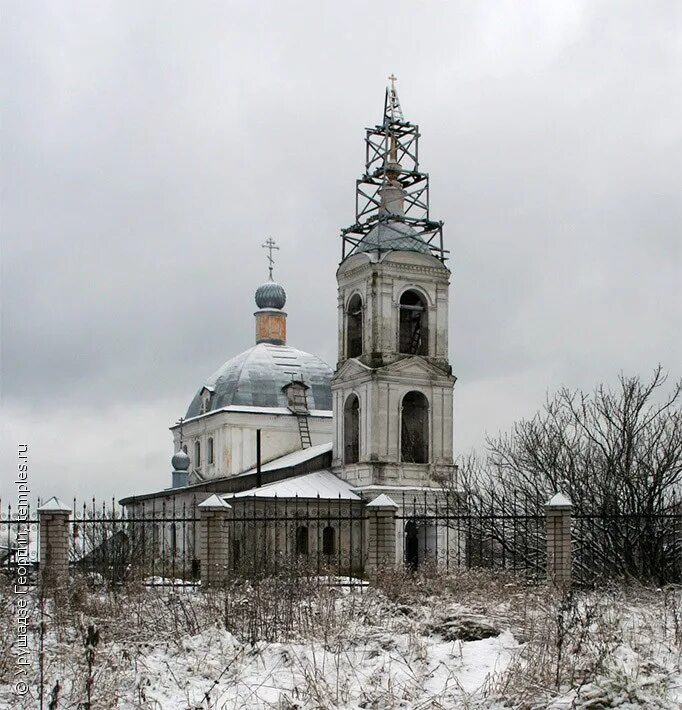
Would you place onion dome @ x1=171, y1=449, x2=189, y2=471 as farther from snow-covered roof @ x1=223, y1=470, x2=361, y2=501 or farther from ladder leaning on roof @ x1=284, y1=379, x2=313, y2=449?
snow-covered roof @ x1=223, y1=470, x2=361, y2=501

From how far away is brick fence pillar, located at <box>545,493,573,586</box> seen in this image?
1619cm

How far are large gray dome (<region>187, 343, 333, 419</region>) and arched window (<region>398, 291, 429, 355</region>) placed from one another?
898cm

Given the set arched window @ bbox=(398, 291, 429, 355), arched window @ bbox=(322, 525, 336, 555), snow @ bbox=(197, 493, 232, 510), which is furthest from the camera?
arched window @ bbox=(398, 291, 429, 355)

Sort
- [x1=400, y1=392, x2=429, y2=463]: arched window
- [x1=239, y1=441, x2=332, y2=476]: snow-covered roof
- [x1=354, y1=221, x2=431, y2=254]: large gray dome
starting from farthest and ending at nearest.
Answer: [x1=239, y1=441, x2=332, y2=476]: snow-covered roof < [x1=400, y1=392, x2=429, y2=463]: arched window < [x1=354, y1=221, x2=431, y2=254]: large gray dome

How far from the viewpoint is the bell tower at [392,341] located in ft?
112

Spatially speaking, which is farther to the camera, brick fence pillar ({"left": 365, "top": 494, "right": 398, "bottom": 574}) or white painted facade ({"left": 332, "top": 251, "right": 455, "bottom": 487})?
white painted facade ({"left": 332, "top": 251, "right": 455, "bottom": 487})

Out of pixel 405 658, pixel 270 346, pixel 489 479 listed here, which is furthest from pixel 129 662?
pixel 270 346

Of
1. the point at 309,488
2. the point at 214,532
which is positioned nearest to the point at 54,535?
the point at 214,532

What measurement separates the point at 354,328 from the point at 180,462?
1204 centimetres

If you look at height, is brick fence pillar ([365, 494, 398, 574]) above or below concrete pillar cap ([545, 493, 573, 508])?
below

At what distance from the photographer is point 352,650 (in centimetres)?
1105

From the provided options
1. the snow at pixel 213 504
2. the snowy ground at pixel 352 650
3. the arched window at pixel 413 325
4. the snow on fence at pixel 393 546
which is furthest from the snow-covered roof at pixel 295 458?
the snowy ground at pixel 352 650

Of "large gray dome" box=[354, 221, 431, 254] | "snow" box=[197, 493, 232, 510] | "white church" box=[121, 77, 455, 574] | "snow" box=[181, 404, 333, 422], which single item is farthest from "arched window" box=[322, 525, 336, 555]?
"snow" box=[197, 493, 232, 510]

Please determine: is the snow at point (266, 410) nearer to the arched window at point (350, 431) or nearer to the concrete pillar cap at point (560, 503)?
the arched window at point (350, 431)
